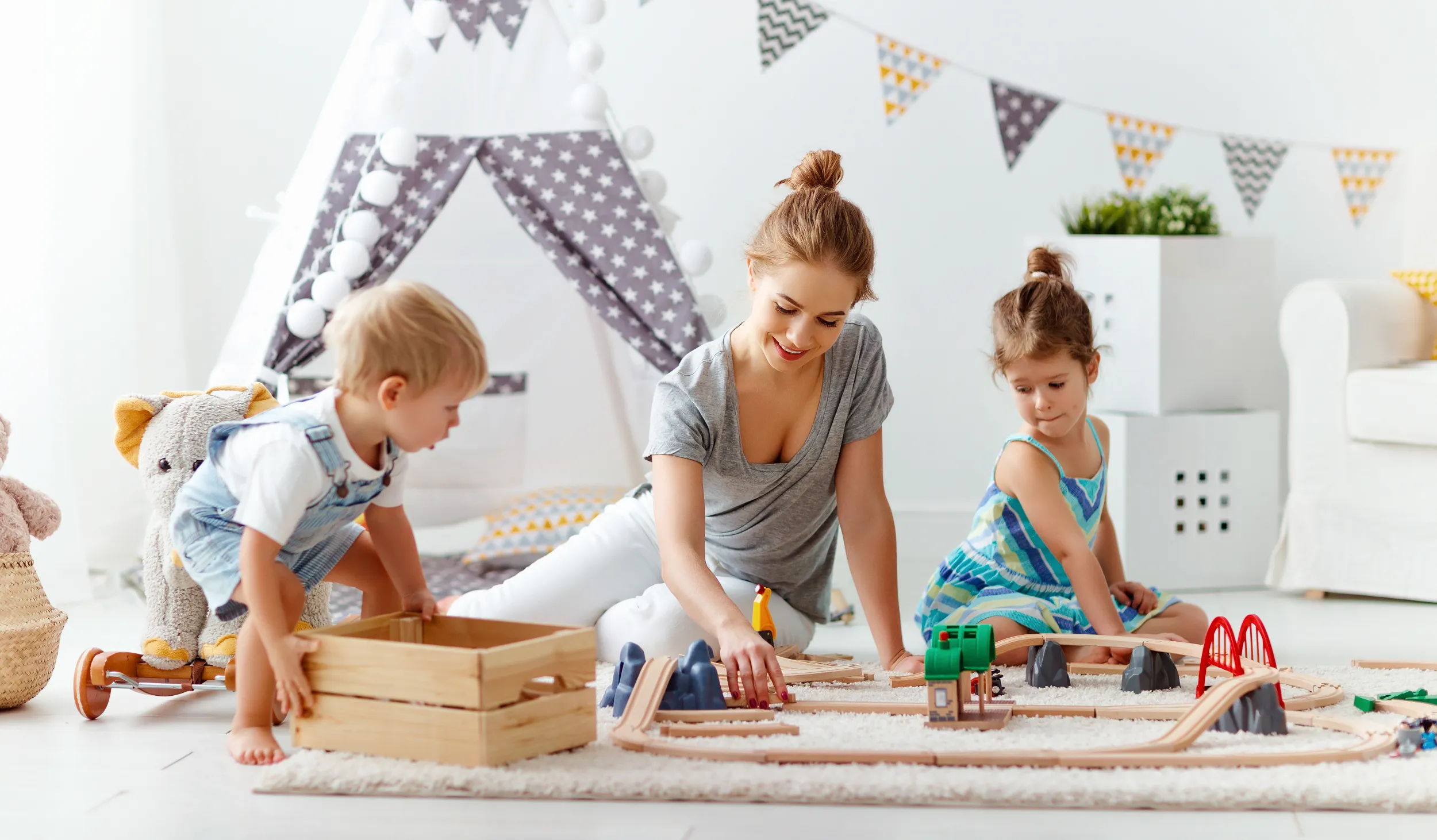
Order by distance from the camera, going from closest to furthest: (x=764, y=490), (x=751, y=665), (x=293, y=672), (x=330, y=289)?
(x=293, y=672) < (x=751, y=665) < (x=764, y=490) < (x=330, y=289)

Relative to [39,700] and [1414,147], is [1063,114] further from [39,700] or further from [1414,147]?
[39,700]

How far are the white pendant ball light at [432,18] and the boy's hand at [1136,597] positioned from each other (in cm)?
151

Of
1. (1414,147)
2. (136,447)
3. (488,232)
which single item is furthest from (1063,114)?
(136,447)

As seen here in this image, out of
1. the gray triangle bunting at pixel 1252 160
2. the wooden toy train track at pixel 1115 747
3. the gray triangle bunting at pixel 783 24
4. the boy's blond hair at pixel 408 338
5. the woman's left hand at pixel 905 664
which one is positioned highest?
the gray triangle bunting at pixel 783 24

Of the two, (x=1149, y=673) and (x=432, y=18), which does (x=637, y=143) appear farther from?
(x=1149, y=673)

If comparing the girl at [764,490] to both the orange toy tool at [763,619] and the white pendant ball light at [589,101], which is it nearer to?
the orange toy tool at [763,619]

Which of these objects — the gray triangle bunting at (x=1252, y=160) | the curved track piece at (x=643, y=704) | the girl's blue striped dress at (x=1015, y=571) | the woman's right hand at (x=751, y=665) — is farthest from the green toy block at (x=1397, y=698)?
the gray triangle bunting at (x=1252, y=160)

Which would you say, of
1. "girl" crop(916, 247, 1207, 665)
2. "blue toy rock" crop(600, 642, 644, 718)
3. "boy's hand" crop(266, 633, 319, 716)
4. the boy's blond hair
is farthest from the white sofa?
"boy's hand" crop(266, 633, 319, 716)

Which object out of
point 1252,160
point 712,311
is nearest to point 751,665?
point 712,311

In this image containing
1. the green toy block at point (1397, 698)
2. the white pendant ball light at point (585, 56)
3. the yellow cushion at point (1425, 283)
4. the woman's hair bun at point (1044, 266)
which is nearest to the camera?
the green toy block at point (1397, 698)

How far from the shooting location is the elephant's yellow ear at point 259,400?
191 cm

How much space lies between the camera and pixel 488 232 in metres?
2.88

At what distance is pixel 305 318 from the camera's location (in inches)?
93.1

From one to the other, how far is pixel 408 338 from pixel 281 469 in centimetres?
19
